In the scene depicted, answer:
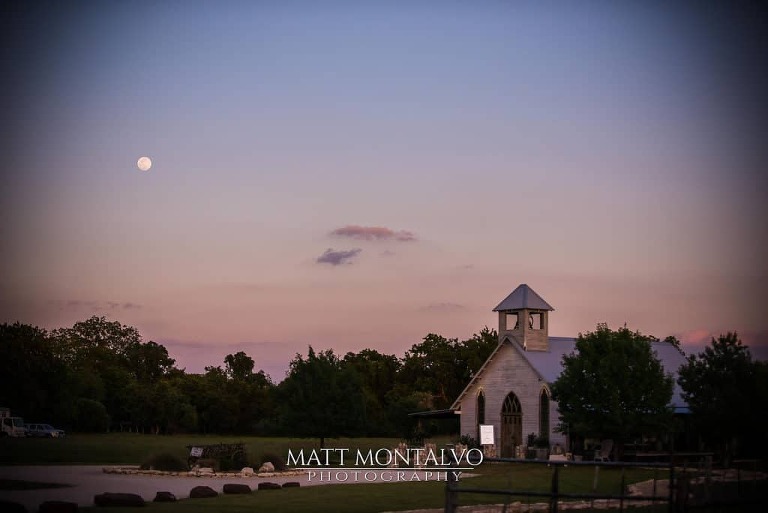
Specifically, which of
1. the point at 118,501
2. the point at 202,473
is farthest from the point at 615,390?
the point at 118,501

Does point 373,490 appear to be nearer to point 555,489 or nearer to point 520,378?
Result: point 555,489

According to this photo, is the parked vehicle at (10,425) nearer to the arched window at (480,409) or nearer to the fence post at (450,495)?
the arched window at (480,409)

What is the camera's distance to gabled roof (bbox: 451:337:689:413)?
186ft

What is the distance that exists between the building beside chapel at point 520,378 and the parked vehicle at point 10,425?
111 feet

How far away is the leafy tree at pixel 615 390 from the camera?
48.6 metres

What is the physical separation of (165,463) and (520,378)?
23245mm

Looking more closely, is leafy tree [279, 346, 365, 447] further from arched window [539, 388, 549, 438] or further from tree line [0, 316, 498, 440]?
arched window [539, 388, 549, 438]

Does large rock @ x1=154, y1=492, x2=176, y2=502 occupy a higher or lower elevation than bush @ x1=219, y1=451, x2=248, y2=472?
lower

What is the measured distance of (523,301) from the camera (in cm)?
6038

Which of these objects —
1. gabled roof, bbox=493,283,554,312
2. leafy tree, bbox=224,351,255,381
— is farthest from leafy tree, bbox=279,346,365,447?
leafy tree, bbox=224,351,255,381

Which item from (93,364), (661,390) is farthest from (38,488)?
(93,364)

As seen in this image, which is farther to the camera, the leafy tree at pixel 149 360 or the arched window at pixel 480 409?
the leafy tree at pixel 149 360

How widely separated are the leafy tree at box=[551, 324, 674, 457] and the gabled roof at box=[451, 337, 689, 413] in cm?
468

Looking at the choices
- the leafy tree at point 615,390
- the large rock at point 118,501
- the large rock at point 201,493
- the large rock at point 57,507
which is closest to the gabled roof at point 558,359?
the leafy tree at point 615,390
